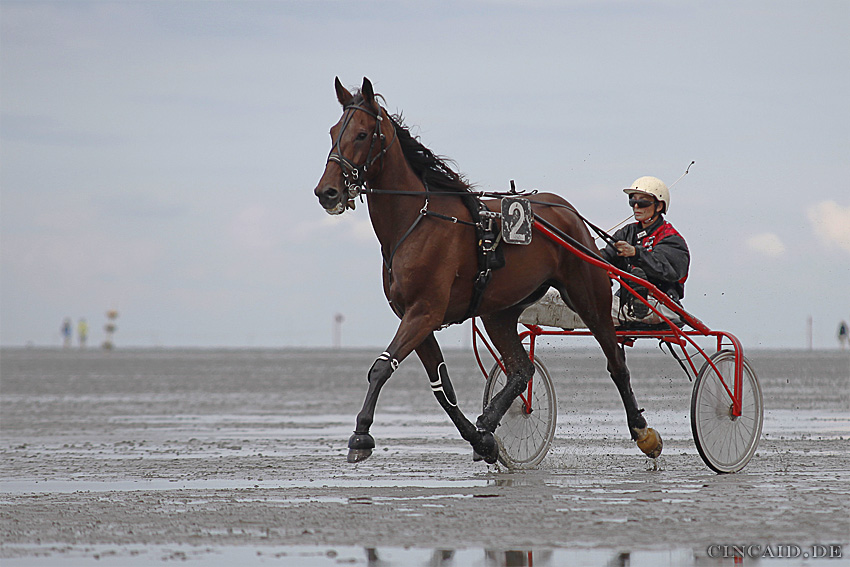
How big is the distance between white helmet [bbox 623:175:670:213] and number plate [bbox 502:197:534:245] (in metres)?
1.50

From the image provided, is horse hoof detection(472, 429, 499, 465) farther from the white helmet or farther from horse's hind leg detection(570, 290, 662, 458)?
the white helmet

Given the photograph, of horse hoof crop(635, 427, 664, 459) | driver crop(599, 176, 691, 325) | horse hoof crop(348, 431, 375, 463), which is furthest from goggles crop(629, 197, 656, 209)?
horse hoof crop(348, 431, 375, 463)

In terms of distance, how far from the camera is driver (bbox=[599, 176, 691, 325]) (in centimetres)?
1020

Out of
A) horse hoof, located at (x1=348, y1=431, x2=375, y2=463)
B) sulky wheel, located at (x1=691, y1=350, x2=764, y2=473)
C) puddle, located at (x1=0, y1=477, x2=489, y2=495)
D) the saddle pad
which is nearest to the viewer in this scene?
horse hoof, located at (x1=348, y1=431, x2=375, y2=463)

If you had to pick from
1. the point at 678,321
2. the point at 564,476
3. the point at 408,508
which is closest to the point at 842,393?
the point at 678,321

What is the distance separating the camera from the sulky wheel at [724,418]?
9805mm

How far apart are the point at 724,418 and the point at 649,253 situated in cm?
143

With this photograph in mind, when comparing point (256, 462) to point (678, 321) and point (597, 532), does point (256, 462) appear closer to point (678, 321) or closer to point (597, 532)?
point (678, 321)

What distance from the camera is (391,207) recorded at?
9.10m

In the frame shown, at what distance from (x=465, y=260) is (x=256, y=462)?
Result: 2735 millimetres

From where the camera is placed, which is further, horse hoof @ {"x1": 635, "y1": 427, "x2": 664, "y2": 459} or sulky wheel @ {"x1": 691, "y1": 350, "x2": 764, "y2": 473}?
horse hoof @ {"x1": 635, "y1": 427, "x2": 664, "y2": 459}

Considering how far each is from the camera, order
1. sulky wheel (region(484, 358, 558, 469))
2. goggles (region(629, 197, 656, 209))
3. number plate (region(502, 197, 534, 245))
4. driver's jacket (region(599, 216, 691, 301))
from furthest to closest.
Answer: goggles (region(629, 197, 656, 209))
sulky wheel (region(484, 358, 558, 469))
driver's jacket (region(599, 216, 691, 301))
number plate (region(502, 197, 534, 245))

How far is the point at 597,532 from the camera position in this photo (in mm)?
6480

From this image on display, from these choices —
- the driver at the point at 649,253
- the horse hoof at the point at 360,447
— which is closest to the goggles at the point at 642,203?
the driver at the point at 649,253
